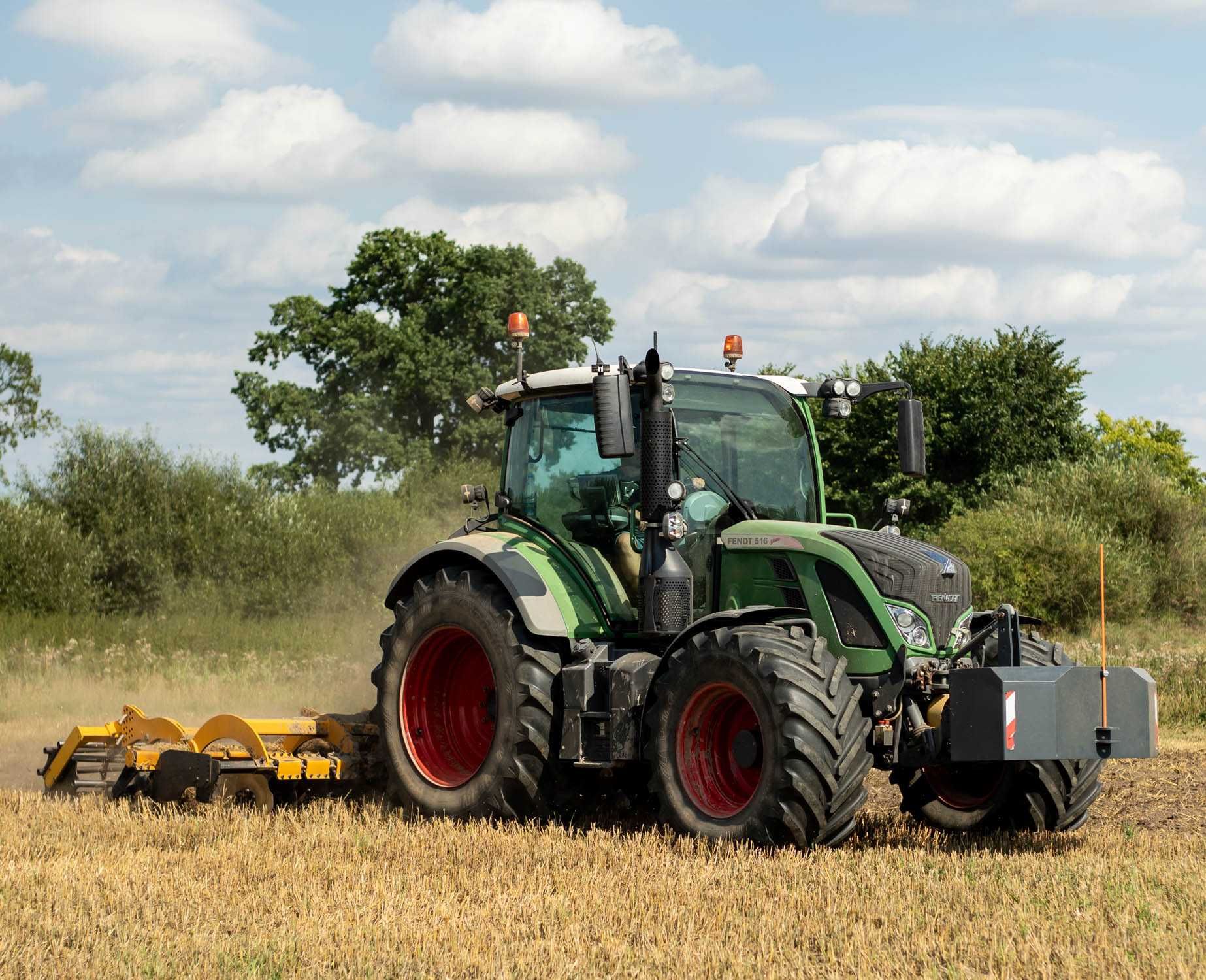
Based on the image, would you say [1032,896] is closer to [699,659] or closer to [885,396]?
[699,659]

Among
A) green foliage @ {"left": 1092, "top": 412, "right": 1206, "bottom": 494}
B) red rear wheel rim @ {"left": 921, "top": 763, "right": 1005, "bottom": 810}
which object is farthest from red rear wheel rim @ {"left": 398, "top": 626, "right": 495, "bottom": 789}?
green foliage @ {"left": 1092, "top": 412, "right": 1206, "bottom": 494}

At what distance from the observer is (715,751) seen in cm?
803

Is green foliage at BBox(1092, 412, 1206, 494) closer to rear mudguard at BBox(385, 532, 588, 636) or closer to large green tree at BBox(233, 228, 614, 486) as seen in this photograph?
large green tree at BBox(233, 228, 614, 486)

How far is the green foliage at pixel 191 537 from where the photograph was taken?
2698 centimetres

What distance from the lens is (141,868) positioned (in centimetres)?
721

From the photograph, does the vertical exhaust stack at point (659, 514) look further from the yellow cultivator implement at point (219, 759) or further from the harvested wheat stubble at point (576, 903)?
the yellow cultivator implement at point (219, 759)

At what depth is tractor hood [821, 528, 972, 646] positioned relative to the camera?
8062 mm

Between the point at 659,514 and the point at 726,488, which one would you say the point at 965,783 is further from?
the point at 659,514

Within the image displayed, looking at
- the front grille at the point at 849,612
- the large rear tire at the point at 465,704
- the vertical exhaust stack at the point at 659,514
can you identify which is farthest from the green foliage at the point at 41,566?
the front grille at the point at 849,612

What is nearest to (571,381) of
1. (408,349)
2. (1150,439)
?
(408,349)

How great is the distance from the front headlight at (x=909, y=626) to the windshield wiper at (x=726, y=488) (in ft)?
3.66

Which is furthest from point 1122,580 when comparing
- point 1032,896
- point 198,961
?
point 198,961

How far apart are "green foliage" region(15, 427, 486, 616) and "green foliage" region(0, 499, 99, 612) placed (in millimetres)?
26

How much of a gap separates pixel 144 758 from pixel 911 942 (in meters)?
5.57
